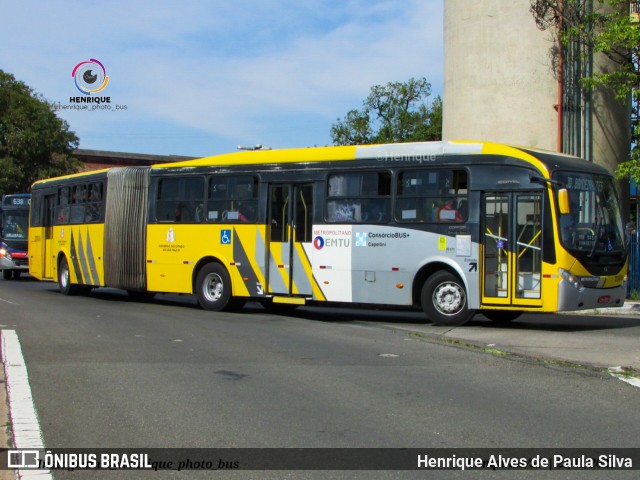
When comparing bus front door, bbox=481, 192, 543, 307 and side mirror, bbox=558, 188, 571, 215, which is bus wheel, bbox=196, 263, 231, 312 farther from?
side mirror, bbox=558, 188, 571, 215

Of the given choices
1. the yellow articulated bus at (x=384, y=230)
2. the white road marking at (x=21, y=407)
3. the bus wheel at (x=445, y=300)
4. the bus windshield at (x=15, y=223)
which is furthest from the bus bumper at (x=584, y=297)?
the bus windshield at (x=15, y=223)

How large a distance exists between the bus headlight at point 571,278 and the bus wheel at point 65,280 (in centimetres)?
1459

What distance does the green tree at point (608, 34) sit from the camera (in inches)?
730

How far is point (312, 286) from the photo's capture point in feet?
51.1

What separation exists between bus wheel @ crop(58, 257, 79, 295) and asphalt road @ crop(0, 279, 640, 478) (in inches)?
359

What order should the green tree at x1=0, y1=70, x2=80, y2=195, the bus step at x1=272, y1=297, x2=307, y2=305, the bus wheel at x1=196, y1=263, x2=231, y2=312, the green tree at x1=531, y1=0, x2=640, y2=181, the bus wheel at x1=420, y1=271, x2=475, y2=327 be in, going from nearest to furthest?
the bus wheel at x1=420, y1=271, x2=475, y2=327 < the bus step at x1=272, y1=297, x2=307, y2=305 < the bus wheel at x1=196, y1=263, x2=231, y2=312 < the green tree at x1=531, y1=0, x2=640, y2=181 < the green tree at x1=0, y1=70, x2=80, y2=195

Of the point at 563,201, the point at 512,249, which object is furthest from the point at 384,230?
the point at 563,201

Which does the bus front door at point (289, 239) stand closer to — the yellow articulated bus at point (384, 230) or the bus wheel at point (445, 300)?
the yellow articulated bus at point (384, 230)

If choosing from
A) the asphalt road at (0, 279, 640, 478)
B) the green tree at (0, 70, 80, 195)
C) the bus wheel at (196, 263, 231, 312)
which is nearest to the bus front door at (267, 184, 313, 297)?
the bus wheel at (196, 263, 231, 312)

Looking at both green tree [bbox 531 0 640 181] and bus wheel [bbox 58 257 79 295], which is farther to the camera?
bus wheel [bbox 58 257 79 295]

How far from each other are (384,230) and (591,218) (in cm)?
368

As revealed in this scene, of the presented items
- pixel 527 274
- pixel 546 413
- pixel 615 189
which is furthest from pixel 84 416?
pixel 615 189

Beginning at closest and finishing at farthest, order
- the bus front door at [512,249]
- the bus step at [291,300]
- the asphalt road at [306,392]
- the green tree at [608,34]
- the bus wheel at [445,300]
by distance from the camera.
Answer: the asphalt road at [306,392]
the bus front door at [512,249]
the bus wheel at [445,300]
the bus step at [291,300]
the green tree at [608,34]

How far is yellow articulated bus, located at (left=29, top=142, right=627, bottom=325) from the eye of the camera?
13.1m
